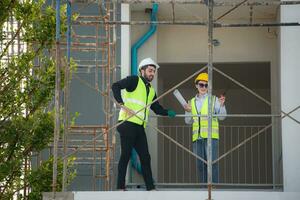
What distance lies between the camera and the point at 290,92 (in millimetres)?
13078

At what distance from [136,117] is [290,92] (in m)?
2.52

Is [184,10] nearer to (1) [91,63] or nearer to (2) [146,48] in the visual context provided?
(2) [146,48]

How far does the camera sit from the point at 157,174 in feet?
49.3

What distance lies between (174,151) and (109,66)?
153 inches

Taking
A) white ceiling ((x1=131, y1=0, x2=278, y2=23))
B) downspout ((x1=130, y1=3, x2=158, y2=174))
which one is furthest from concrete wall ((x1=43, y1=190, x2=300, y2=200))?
white ceiling ((x1=131, y1=0, x2=278, y2=23))

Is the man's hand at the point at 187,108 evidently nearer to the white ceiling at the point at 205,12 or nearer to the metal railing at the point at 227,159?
the white ceiling at the point at 205,12

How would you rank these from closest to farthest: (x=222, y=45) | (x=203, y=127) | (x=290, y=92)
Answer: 1. (x=203, y=127)
2. (x=290, y=92)
3. (x=222, y=45)

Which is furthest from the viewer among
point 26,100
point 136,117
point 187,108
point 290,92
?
point 290,92

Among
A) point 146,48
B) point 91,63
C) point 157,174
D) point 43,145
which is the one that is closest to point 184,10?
point 146,48

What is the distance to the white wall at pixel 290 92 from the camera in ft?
42.3

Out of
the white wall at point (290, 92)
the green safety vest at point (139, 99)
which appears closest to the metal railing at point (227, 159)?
the white wall at point (290, 92)

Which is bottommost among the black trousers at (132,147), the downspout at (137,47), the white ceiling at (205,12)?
the black trousers at (132,147)

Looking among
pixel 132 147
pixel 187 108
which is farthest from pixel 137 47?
pixel 132 147

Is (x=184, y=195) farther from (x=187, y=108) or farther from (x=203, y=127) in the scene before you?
(x=187, y=108)
